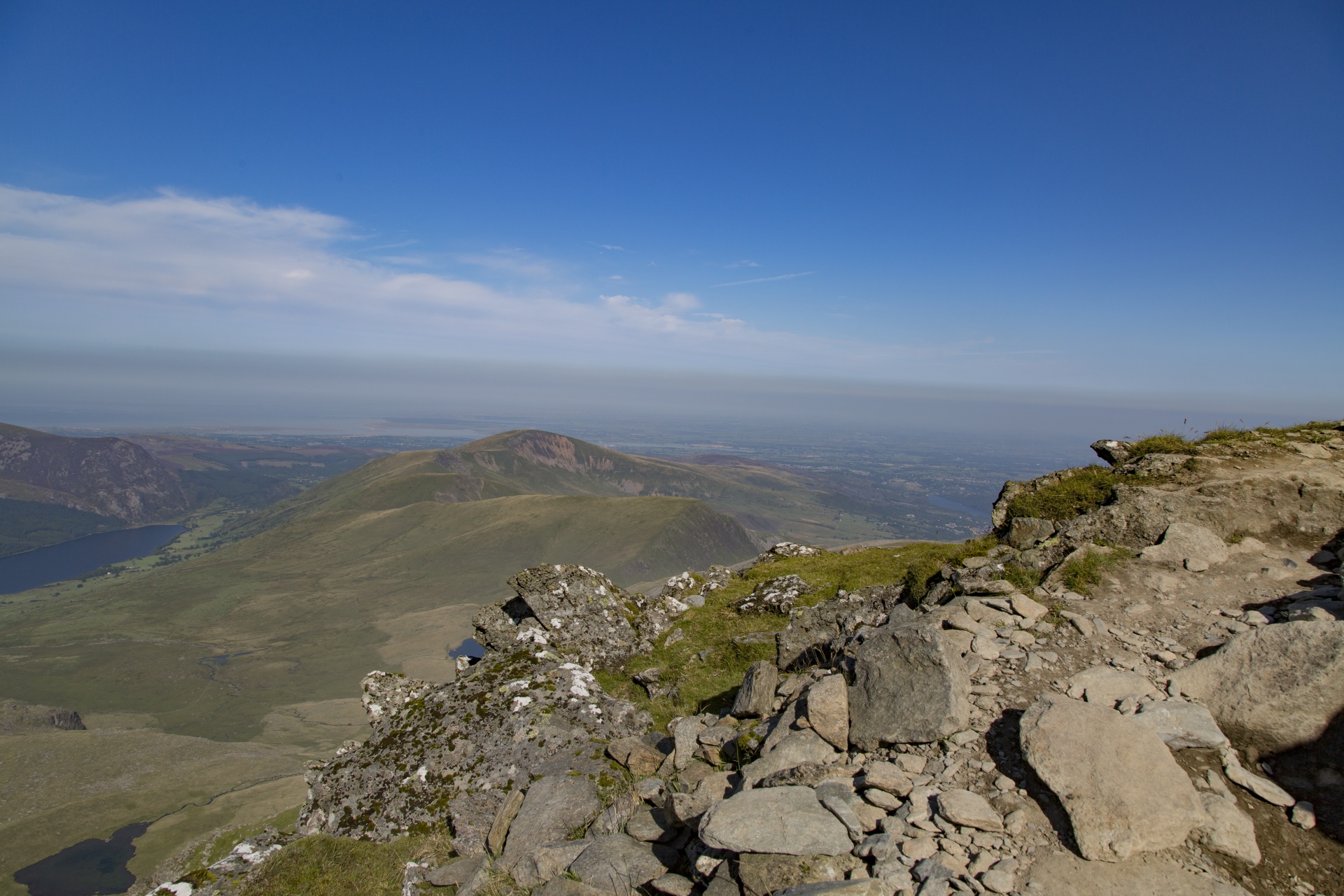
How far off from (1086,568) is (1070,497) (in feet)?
15.7

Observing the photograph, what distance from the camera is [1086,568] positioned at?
11625 millimetres

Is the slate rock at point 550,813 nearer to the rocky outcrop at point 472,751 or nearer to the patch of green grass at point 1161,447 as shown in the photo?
the rocky outcrop at point 472,751

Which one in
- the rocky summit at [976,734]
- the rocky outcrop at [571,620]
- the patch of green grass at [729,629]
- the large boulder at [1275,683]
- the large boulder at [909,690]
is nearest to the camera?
the rocky summit at [976,734]

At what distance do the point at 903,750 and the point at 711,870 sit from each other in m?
3.18

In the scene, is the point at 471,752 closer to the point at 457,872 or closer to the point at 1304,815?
the point at 457,872

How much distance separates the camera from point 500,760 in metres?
12.1

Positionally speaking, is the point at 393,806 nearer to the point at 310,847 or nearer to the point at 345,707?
the point at 310,847

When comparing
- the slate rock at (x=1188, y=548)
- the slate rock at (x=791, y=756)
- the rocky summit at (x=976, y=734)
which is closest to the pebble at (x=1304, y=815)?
the rocky summit at (x=976, y=734)

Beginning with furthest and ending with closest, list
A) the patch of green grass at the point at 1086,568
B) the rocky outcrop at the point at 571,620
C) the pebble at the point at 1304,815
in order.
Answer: the rocky outcrop at the point at 571,620
the patch of green grass at the point at 1086,568
the pebble at the point at 1304,815

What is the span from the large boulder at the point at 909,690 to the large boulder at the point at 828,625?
220cm

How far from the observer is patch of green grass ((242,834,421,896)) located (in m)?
9.81

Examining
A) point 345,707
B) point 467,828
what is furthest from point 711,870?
point 345,707

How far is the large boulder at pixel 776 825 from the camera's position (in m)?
6.34

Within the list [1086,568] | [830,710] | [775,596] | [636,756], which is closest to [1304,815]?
[830,710]
